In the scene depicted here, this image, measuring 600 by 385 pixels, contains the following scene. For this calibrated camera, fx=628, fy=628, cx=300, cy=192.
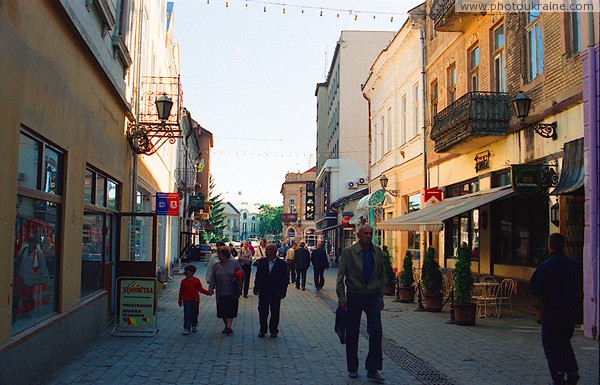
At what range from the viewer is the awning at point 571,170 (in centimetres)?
967

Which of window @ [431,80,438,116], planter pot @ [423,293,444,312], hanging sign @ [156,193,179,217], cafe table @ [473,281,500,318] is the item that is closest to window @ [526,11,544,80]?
cafe table @ [473,281,500,318]

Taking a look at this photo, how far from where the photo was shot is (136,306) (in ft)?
35.2

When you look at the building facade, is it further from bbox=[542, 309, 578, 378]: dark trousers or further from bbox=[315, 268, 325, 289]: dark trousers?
bbox=[542, 309, 578, 378]: dark trousers

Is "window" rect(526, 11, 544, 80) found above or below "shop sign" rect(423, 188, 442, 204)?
above

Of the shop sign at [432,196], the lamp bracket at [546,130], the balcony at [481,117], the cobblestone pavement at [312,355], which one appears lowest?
the cobblestone pavement at [312,355]

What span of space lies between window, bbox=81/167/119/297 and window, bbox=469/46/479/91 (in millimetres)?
10110

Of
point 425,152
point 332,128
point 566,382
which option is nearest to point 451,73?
point 425,152

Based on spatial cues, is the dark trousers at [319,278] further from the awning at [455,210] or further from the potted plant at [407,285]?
the awning at [455,210]

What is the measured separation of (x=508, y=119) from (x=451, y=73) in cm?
523

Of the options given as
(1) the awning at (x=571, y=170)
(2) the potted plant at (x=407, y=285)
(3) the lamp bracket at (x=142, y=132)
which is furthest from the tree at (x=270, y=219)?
(1) the awning at (x=571, y=170)

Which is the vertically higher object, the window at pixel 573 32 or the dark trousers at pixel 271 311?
the window at pixel 573 32

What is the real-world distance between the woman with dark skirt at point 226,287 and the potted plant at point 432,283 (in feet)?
17.7

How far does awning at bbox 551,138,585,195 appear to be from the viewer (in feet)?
31.7

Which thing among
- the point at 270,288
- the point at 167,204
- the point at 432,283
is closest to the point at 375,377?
the point at 270,288
